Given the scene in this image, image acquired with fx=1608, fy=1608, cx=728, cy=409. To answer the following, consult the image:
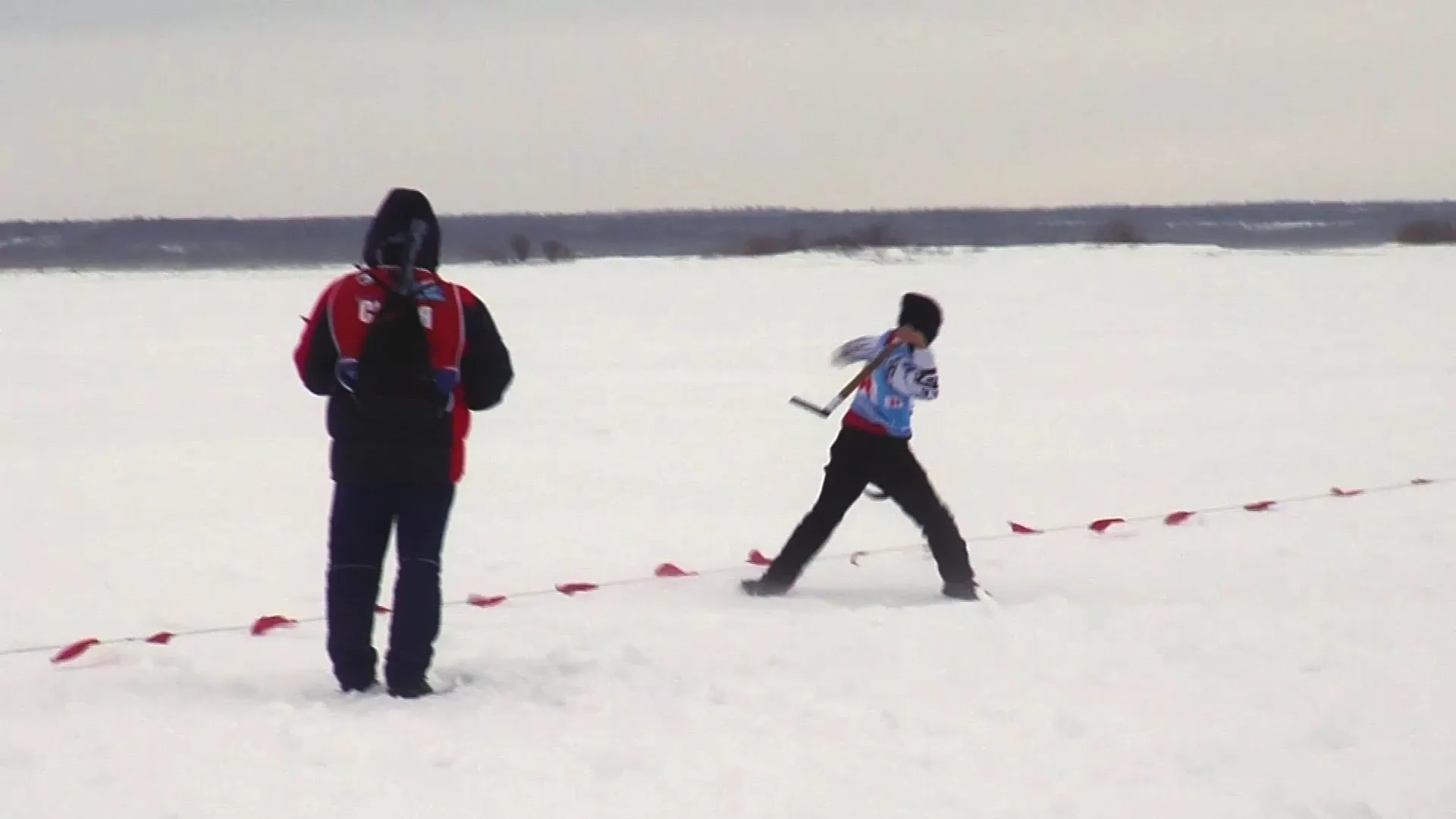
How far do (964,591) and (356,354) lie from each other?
276cm

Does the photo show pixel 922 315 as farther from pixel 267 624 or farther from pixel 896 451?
pixel 267 624

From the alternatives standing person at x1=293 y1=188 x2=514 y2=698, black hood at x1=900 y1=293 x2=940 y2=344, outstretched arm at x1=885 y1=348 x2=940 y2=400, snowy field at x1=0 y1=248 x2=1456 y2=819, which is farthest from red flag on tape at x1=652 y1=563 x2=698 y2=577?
standing person at x1=293 y1=188 x2=514 y2=698

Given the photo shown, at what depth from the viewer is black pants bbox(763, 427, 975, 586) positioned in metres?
6.36

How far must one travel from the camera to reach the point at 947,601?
6293 millimetres

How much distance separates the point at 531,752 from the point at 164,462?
729 cm

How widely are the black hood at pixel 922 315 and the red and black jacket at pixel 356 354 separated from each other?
1.97m

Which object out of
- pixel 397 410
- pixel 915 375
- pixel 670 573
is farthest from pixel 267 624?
pixel 915 375

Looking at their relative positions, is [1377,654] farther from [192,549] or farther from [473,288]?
[473,288]

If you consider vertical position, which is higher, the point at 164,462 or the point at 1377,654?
the point at 1377,654

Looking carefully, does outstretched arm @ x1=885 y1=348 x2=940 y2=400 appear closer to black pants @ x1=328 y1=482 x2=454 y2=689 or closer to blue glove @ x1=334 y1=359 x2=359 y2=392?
black pants @ x1=328 y1=482 x2=454 y2=689

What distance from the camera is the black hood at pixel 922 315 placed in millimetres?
6250

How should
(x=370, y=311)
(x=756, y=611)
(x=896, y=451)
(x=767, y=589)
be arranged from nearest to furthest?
1. (x=370, y=311)
2. (x=756, y=611)
3. (x=896, y=451)
4. (x=767, y=589)

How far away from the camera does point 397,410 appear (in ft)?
15.3

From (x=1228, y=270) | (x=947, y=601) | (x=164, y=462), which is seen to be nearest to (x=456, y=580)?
(x=947, y=601)
